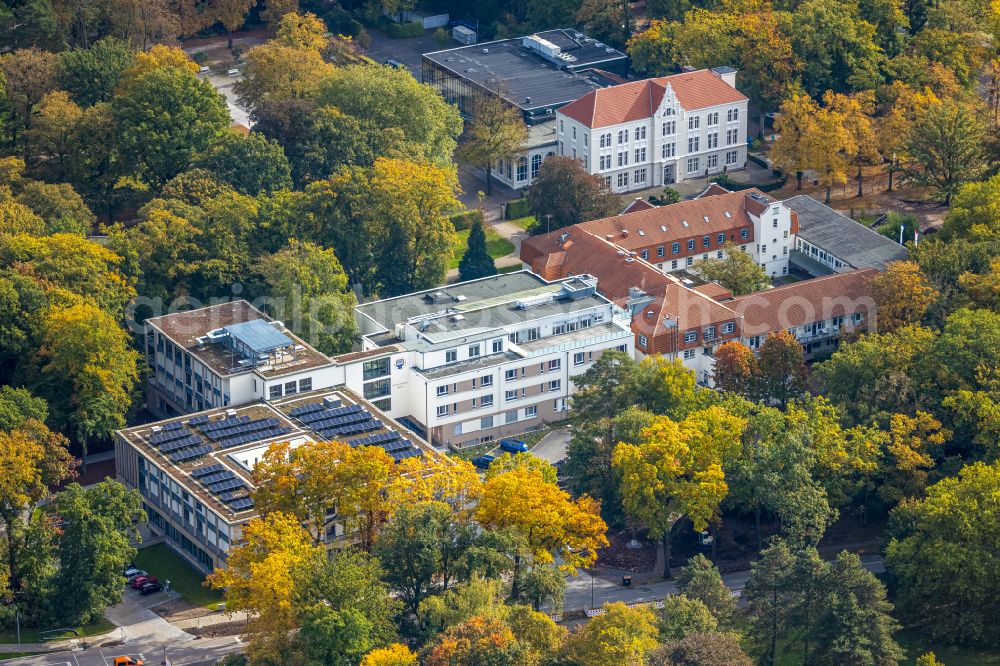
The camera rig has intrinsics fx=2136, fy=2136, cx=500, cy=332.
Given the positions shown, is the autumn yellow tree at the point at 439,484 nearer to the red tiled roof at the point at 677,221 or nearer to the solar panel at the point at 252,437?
the solar panel at the point at 252,437

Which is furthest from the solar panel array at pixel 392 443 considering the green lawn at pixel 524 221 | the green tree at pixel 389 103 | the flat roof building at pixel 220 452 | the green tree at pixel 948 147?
the green tree at pixel 948 147

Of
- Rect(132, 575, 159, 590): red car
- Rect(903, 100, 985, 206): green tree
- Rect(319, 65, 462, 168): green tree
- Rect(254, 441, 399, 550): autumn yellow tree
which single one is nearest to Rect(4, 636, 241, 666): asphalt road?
Rect(132, 575, 159, 590): red car

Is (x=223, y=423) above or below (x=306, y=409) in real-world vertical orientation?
above

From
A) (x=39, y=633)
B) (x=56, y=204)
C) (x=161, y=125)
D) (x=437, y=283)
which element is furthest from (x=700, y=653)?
(x=161, y=125)

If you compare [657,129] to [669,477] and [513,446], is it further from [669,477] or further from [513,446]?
[669,477]

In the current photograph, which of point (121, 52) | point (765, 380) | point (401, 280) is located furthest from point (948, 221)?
point (121, 52)

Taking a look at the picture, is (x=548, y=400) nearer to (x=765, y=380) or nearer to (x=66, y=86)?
(x=765, y=380)
